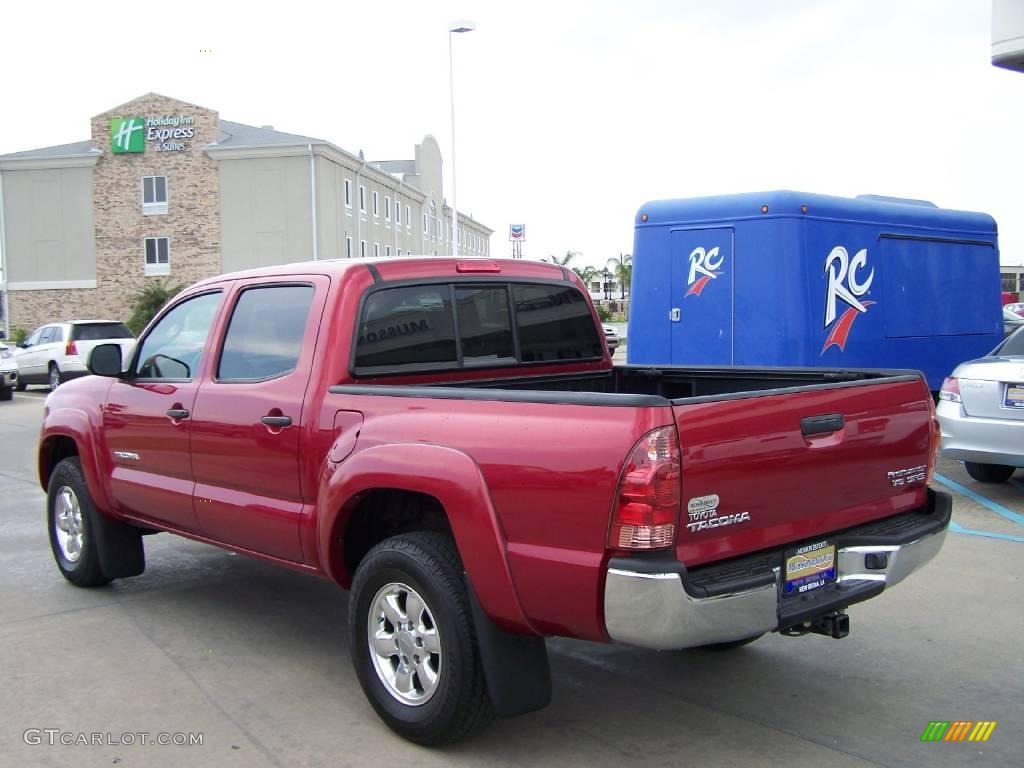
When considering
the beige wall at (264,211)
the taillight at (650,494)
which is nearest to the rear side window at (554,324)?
the taillight at (650,494)

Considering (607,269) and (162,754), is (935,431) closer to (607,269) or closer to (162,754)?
(162,754)

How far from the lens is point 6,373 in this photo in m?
20.7

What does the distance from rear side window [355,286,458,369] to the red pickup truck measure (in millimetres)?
11

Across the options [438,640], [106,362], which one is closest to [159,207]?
[106,362]

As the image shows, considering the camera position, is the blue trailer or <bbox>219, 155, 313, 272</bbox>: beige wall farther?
<bbox>219, 155, 313, 272</bbox>: beige wall

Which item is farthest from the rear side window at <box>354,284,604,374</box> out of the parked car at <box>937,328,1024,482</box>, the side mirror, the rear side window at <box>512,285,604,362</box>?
the parked car at <box>937,328,1024,482</box>

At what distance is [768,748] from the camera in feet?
12.6

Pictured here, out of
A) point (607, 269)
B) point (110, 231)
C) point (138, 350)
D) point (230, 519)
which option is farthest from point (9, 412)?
point (607, 269)

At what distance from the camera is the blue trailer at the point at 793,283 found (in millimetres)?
10234

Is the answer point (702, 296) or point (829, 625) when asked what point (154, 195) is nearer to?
point (702, 296)

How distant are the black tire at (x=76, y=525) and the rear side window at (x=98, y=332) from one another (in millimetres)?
17431

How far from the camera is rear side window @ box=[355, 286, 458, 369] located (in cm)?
453

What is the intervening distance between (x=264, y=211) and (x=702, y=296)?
4128 centimetres

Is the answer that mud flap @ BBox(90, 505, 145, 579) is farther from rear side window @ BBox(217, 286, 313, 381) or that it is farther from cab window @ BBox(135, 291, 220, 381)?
rear side window @ BBox(217, 286, 313, 381)
